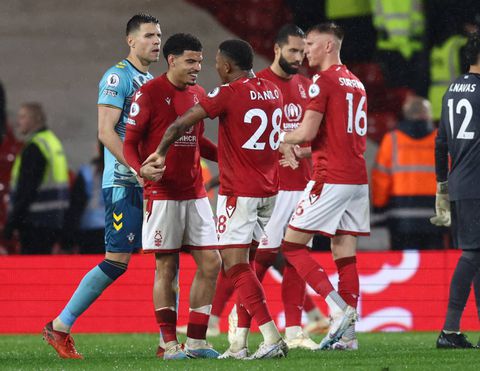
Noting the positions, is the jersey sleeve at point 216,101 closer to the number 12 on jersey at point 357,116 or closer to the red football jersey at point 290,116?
the number 12 on jersey at point 357,116

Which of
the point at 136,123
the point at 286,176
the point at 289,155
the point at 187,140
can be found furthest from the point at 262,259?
the point at 136,123

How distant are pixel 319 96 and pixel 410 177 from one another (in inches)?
146

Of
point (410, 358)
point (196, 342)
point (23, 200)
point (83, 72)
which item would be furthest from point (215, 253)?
point (83, 72)

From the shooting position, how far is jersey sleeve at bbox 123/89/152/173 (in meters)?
7.39

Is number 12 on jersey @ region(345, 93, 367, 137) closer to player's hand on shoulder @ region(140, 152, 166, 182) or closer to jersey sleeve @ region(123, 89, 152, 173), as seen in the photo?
jersey sleeve @ region(123, 89, 152, 173)

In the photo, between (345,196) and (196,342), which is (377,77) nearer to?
(345,196)

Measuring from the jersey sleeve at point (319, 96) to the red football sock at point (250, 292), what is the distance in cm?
112

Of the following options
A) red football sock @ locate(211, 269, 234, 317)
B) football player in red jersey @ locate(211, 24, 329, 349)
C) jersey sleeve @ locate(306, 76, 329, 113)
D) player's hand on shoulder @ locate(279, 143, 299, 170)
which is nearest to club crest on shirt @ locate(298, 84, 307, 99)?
football player in red jersey @ locate(211, 24, 329, 349)

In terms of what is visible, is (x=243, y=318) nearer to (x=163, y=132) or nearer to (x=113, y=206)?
(x=113, y=206)

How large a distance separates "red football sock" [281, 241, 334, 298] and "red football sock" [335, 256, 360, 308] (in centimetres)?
18

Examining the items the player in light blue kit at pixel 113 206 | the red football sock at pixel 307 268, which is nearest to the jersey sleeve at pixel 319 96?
the red football sock at pixel 307 268

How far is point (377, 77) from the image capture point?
11914 mm

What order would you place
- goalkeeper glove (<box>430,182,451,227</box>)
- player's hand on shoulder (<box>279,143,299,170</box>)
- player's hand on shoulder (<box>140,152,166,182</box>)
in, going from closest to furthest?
1. player's hand on shoulder (<box>140,152,166,182</box>)
2. player's hand on shoulder (<box>279,143,299,170</box>)
3. goalkeeper glove (<box>430,182,451,227</box>)

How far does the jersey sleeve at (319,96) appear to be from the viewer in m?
7.80
